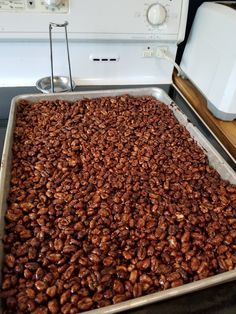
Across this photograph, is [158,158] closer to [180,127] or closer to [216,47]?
[180,127]

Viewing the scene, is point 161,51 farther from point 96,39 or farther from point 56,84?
point 56,84

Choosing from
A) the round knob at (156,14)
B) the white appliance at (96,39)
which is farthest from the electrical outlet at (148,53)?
the round knob at (156,14)

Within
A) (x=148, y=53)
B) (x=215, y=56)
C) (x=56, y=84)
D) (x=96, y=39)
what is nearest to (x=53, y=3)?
(x=96, y=39)

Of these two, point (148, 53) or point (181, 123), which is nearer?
point (181, 123)

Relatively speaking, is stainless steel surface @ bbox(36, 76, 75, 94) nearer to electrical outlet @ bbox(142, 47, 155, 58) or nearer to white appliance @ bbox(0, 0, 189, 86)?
white appliance @ bbox(0, 0, 189, 86)

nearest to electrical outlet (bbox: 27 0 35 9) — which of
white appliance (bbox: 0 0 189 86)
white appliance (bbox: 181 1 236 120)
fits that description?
white appliance (bbox: 0 0 189 86)

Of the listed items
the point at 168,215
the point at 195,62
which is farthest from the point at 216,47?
the point at 168,215
